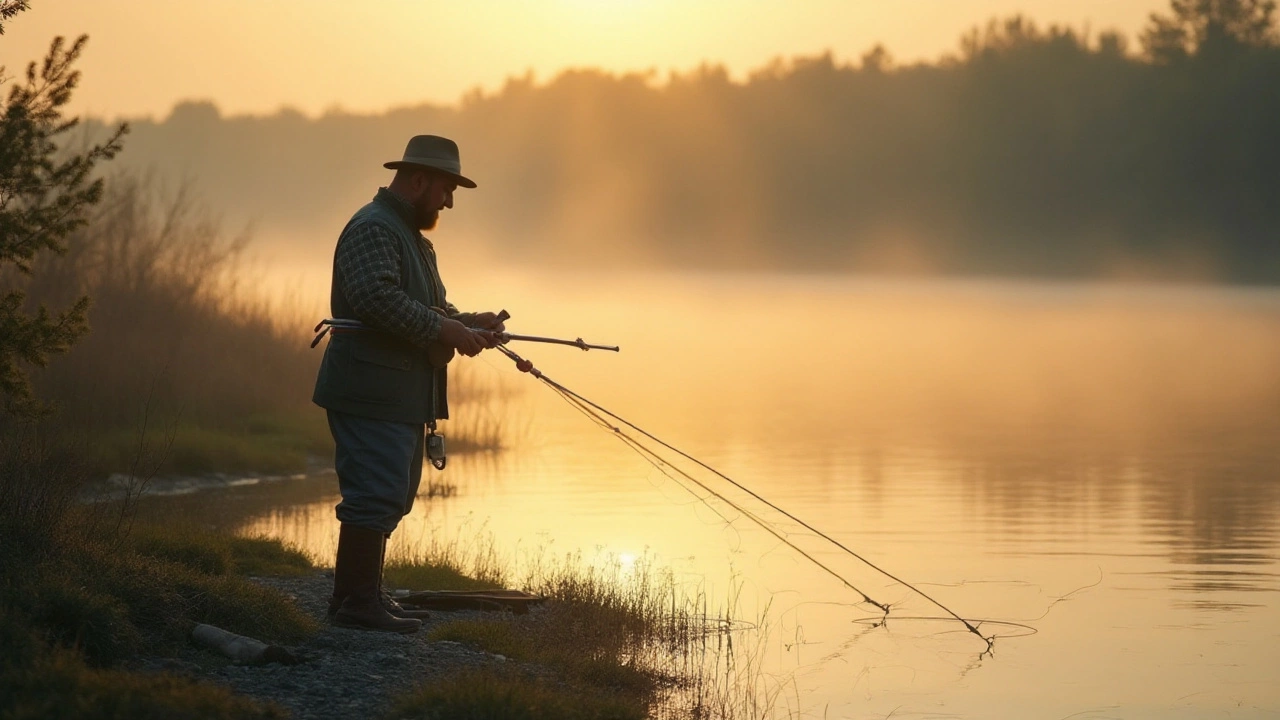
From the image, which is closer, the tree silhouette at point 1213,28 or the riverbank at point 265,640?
the riverbank at point 265,640

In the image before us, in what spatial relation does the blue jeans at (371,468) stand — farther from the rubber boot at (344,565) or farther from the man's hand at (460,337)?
the man's hand at (460,337)

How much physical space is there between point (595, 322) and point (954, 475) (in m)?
28.9

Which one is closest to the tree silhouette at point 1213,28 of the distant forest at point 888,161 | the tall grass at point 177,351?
the distant forest at point 888,161

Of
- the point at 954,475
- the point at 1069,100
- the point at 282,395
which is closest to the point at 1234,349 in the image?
the point at 954,475

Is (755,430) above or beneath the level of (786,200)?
beneath

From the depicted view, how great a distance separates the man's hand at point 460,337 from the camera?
22.8ft

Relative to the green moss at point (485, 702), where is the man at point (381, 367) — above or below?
above

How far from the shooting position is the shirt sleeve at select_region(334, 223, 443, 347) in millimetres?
6844

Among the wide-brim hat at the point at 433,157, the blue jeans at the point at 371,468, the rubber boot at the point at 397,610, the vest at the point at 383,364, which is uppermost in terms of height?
the wide-brim hat at the point at 433,157

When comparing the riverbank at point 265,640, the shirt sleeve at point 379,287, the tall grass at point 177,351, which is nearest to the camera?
the riverbank at point 265,640

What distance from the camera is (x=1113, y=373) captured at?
1348 inches

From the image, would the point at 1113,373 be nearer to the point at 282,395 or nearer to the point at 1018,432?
the point at 1018,432

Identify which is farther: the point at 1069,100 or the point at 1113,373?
the point at 1069,100

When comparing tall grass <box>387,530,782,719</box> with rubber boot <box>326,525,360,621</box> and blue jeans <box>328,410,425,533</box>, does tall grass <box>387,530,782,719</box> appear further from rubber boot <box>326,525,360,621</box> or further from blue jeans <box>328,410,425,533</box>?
blue jeans <box>328,410,425,533</box>
